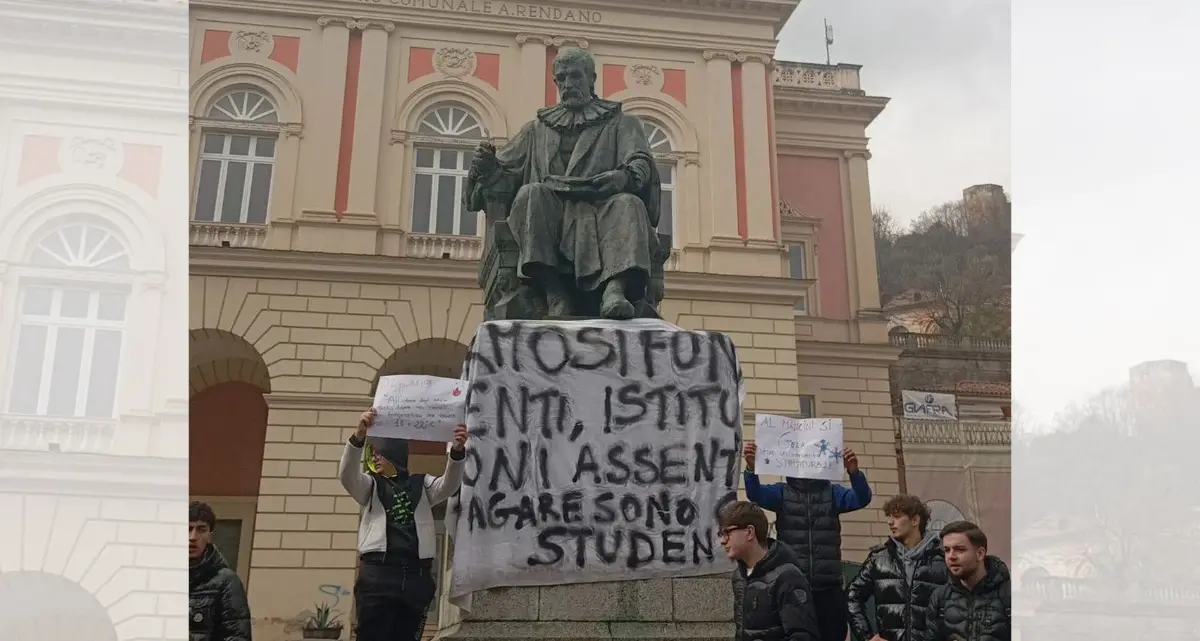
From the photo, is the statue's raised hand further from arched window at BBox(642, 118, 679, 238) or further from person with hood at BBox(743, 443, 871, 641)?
arched window at BBox(642, 118, 679, 238)

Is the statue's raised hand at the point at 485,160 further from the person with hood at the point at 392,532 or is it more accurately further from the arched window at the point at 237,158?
the arched window at the point at 237,158

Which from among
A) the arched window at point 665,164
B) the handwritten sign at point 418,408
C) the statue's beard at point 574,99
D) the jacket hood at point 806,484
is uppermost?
the arched window at point 665,164

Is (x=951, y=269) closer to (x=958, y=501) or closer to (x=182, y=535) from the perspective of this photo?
(x=958, y=501)

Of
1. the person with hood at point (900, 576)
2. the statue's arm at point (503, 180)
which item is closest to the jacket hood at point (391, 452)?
the statue's arm at point (503, 180)

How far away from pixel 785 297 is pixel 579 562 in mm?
11720

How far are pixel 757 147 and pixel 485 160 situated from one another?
11437 millimetres

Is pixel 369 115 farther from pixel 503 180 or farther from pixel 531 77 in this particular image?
pixel 503 180

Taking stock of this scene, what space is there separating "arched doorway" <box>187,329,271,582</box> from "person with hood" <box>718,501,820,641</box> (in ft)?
38.2

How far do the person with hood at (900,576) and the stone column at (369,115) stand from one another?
11.5 meters

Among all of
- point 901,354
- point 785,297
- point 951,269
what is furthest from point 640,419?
point 901,354

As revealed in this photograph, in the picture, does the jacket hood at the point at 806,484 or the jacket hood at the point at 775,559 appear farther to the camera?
the jacket hood at the point at 806,484

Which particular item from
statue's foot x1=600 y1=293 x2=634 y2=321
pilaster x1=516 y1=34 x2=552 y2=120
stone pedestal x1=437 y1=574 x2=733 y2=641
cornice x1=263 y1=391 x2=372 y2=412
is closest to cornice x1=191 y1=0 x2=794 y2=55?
pilaster x1=516 y1=34 x2=552 y2=120

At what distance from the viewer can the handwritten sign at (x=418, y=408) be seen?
3.14m

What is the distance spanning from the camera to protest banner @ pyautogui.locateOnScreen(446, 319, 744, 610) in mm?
3285
